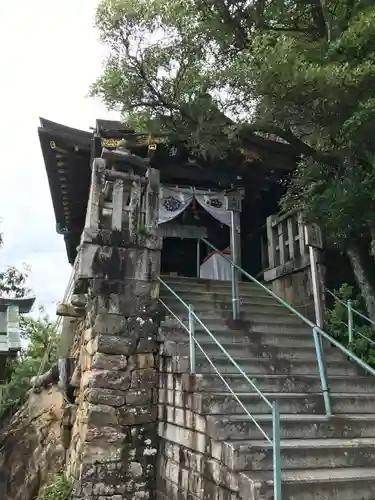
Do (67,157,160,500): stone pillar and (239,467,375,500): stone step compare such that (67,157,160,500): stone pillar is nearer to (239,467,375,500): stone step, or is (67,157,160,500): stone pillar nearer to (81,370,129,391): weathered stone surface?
(81,370,129,391): weathered stone surface

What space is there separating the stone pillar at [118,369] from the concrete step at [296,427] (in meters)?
1.77

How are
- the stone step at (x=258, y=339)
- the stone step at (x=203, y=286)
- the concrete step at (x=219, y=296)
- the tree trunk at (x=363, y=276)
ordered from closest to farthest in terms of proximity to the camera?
the stone step at (x=258, y=339) → the tree trunk at (x=363, y=276) → the concrete step at (x=219, y=296) → the stone step at (x=203, y=286)

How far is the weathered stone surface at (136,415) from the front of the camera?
610cm

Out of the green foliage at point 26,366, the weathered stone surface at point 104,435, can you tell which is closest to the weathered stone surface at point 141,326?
the weathered stone surface at point 104,435

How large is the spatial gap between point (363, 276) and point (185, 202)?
4.55 m

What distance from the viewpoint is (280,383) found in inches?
229

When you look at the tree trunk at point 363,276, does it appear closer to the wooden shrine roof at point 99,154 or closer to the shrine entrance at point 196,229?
the wooden shrine roof at point 99,154

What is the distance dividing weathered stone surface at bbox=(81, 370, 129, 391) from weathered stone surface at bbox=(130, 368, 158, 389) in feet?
0.31

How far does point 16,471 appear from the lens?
9281mm

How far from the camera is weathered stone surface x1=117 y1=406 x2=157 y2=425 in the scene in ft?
20.0

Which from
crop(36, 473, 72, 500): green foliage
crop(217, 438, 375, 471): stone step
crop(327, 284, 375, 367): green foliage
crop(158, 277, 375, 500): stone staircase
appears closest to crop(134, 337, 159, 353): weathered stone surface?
crop(158, 277, 375, 500): stone staircase

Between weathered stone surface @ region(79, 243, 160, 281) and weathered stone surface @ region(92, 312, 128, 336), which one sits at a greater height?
weathered stone surface @ region(79, 243, 160, 281)

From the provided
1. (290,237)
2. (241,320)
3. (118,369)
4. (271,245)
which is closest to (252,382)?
(118,369)

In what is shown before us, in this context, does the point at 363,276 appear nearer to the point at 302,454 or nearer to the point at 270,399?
the point at 270,399
